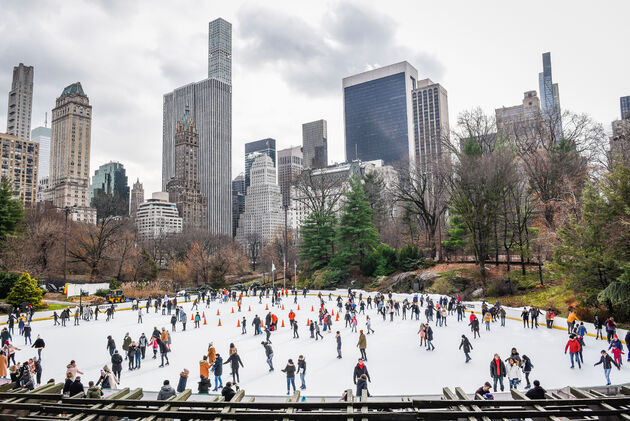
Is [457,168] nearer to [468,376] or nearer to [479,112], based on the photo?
[479,112]

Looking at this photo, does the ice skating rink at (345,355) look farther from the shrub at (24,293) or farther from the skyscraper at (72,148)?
the skyscraper at (72,148)

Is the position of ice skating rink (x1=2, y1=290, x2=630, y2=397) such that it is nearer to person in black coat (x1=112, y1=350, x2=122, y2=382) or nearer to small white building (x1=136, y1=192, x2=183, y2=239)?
person in black coat (x1=112, y1=350, x2=122, y2=382)

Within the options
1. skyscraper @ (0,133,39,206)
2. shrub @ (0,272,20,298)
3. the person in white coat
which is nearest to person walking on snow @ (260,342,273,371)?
the person in white coat

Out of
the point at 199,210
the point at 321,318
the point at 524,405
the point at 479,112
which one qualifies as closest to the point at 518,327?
the point at 321,318

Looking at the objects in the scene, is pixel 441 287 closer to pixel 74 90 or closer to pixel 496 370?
pixel 496 370

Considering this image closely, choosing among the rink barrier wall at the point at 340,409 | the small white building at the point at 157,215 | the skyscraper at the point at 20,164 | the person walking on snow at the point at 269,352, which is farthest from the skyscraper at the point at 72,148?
the rink barrier wall at the point at 340,409

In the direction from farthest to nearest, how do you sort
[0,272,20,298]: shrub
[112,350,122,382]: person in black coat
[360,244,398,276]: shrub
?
[360,244,398,276]: shrub, [0,272,20,298]: shrub, [112,350,122,382]: person in black coat

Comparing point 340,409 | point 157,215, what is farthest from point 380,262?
point 157,215

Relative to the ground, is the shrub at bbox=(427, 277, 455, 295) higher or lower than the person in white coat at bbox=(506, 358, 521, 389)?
higher
